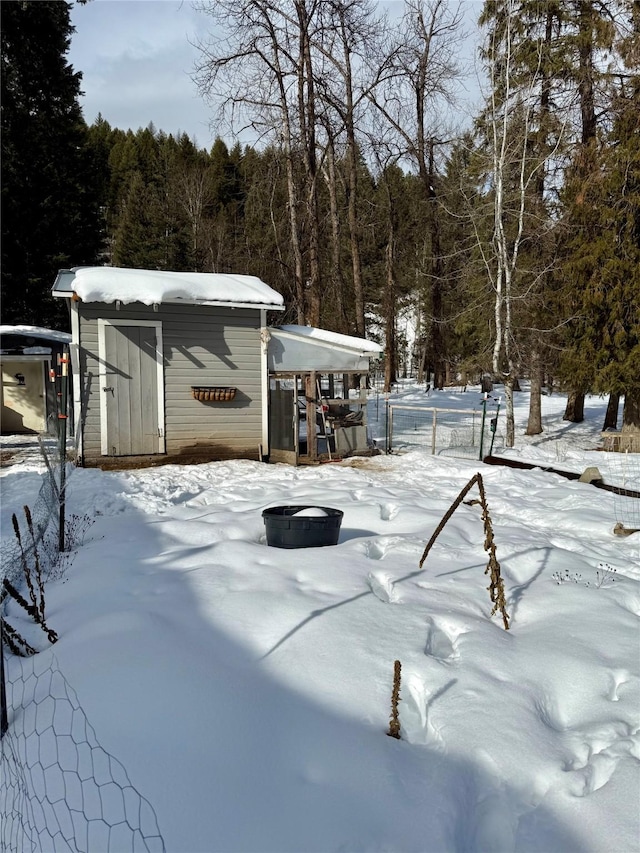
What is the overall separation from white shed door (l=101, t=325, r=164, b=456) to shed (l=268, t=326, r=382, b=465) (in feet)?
6.91

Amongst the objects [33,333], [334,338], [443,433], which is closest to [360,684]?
[334,338]

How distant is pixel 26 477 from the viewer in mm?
8789

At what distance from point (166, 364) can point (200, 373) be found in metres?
0.60

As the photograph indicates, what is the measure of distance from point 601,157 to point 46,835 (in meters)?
15.7

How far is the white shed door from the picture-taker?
32.8 feet

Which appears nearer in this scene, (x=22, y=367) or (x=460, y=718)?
(x=460, y=718)

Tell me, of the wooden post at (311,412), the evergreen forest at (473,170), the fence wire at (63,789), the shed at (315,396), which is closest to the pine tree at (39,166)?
the evergreen forest at (473,170)

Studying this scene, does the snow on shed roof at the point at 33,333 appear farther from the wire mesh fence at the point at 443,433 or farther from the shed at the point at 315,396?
the wire mesh fence at the point at 443,433

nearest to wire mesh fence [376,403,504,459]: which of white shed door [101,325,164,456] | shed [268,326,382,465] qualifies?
shed [268,326,382,465]

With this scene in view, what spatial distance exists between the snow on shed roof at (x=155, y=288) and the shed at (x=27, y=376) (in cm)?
459

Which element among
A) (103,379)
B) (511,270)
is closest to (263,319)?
(103,379)

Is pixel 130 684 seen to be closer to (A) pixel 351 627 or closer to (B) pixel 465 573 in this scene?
(A) pixel 351 627

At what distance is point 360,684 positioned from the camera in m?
3.19

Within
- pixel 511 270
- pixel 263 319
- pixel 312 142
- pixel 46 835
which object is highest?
pixel 312 142
